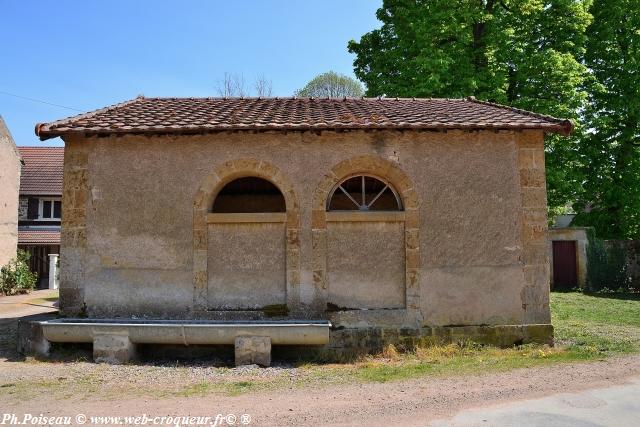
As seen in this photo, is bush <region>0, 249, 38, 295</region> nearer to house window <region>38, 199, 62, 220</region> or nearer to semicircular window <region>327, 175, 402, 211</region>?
house window <region>38, 199, 62, 220</region>

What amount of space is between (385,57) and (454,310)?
458 inches

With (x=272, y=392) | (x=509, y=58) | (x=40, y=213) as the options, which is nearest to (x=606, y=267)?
(x=509, y=58)

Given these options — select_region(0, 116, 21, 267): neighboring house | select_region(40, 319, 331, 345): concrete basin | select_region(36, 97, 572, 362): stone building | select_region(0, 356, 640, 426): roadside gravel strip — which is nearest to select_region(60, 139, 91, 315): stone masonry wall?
select_region(36, 97, 572, 362): stone building

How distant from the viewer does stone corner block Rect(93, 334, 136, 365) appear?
7.57 meters

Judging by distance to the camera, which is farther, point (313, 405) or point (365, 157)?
point (365, 157)

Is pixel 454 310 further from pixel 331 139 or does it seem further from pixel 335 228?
pixel 331 139

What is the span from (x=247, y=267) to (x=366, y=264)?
1986mm

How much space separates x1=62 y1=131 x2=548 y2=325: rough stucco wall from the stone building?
0.02m

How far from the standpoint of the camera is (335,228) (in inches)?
334

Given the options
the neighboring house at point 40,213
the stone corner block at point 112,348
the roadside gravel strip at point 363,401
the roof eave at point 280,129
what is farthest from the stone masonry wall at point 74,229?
the neighboring house at point 40,213

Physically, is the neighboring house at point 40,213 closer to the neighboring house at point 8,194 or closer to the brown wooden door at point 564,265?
the neighboring house at point 8,194

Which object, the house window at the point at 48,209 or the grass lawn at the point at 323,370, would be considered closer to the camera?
the grass lawn at the point at 323,370

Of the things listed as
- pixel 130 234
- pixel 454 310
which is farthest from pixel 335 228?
pixel 130 234

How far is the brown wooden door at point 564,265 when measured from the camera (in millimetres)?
18188
